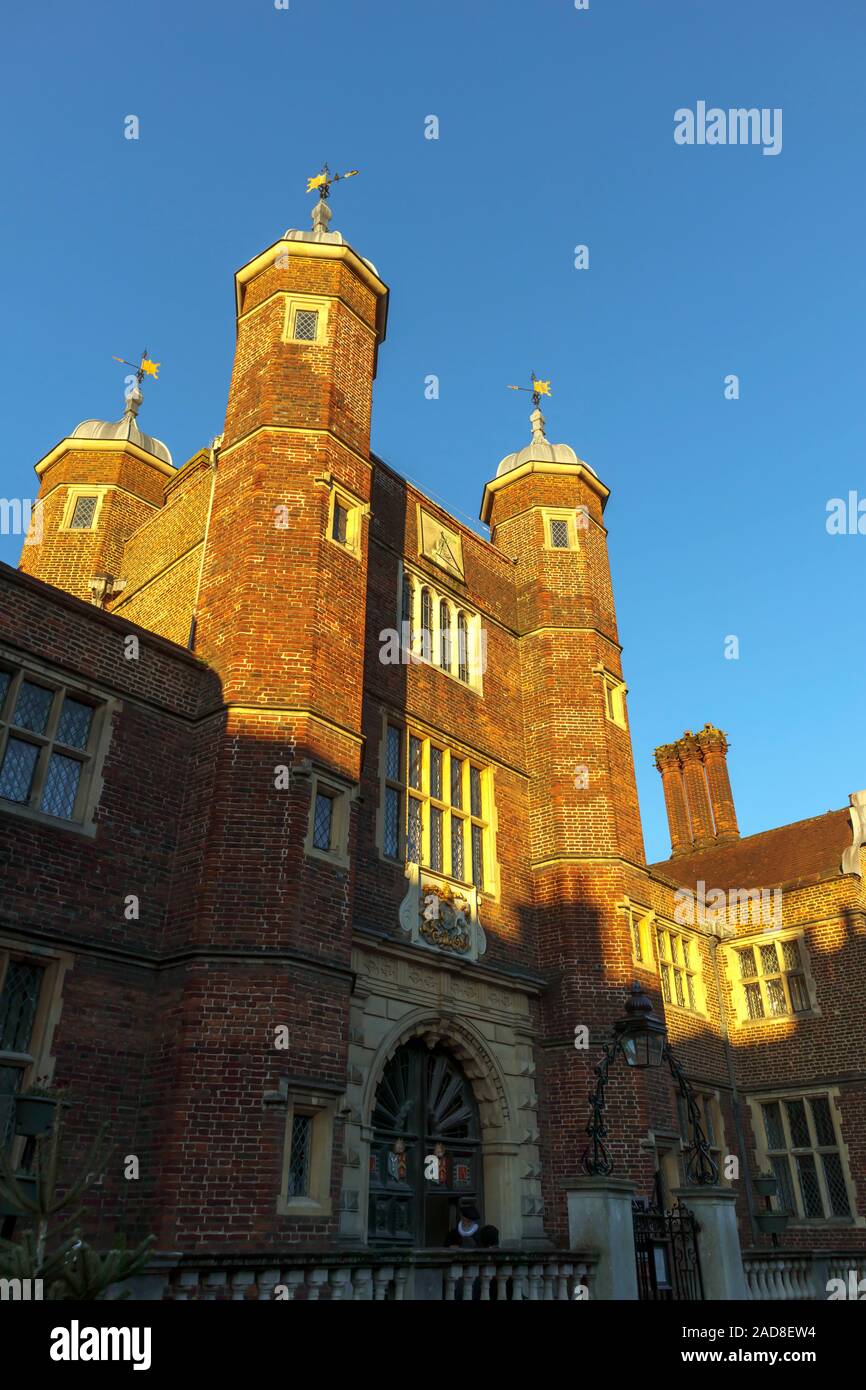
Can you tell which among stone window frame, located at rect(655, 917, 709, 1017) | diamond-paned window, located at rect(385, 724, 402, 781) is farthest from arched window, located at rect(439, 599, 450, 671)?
stone window frame, located at rect(655, 917, 709, 1017)

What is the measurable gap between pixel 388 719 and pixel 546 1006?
16.6ft

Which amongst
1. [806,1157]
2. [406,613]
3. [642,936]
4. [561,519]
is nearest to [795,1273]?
[642,936]

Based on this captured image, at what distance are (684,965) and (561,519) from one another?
30.9ft

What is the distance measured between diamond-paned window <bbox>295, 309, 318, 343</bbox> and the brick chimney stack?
2494 cm

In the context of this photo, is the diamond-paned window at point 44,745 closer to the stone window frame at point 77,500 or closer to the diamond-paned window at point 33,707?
the diamond-paned window at point 33,707

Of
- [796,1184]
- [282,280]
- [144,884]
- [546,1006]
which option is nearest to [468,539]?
[282,280]

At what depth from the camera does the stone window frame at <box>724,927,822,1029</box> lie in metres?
19.6

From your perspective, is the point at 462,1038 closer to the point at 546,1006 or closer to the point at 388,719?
the point at 546,1006

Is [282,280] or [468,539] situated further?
[468,539]

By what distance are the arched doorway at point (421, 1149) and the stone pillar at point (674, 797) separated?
76.7 ft

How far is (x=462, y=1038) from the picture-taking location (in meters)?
13.3

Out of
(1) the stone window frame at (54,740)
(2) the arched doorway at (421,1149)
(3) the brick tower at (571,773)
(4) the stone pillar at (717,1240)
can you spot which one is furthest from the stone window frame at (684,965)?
(1) the stone window frame at (54,740)

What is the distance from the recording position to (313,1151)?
987cm
